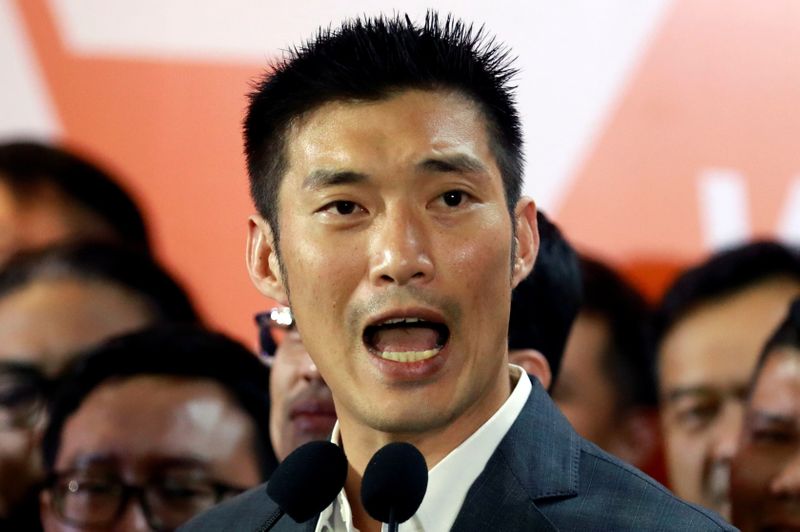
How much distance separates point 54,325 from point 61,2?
1320 mm

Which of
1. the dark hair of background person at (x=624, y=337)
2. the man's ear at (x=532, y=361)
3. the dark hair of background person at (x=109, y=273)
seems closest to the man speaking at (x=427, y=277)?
the man's ear at (x=532, y=361)

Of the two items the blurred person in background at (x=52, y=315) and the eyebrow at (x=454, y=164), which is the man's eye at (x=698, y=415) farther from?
the eyebrow at (x=454, y=164)

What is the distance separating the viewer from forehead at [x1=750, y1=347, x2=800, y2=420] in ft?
9.42

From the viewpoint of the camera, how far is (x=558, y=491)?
5.98 feet

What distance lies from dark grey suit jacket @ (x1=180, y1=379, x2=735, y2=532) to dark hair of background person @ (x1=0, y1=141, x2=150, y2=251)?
102 inches

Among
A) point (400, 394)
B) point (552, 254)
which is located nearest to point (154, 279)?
point (552, 254)

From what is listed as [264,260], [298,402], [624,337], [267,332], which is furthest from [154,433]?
[624,337]

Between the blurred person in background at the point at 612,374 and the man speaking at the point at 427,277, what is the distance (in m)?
1.51

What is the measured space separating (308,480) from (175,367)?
1.51 meters

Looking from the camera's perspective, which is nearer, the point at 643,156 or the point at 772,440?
the point at 772,440

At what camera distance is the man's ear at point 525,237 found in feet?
6.53

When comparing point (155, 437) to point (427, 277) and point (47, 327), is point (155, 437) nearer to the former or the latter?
point (47, 327)

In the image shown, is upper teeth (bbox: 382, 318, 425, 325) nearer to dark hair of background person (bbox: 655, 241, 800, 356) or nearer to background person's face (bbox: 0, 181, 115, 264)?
dark hair of background person (bbox: 655, 241, 800, 356)

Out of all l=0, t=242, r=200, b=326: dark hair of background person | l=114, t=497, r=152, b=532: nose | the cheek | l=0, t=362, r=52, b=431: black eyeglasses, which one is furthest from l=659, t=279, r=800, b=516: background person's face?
l=0, t=362, r=52, b=431: black eyeglasses
